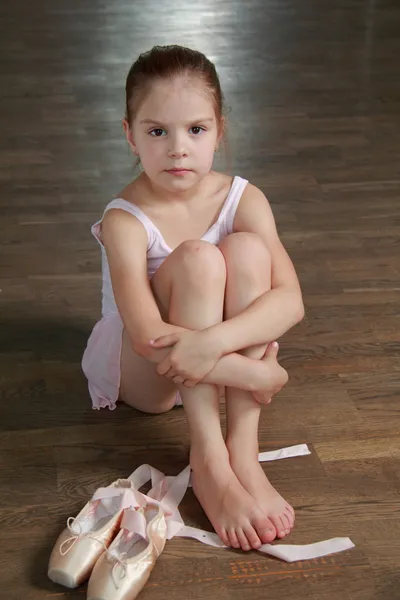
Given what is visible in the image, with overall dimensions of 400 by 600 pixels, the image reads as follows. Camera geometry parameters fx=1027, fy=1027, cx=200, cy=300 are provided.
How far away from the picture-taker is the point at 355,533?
169 cm

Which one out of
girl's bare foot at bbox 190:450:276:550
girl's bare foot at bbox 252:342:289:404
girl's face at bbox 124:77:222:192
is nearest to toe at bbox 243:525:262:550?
girl's bare foot at bbox 190:450:276:550

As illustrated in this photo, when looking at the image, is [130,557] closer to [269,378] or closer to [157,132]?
[269,378]

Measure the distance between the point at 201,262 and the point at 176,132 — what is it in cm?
22

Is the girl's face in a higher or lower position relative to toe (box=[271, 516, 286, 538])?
higher

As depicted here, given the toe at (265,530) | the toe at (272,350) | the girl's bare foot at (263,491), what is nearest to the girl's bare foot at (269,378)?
the toe at (272,350)

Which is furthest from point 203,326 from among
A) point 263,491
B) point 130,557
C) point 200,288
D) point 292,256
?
point 292,256

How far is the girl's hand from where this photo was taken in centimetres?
169

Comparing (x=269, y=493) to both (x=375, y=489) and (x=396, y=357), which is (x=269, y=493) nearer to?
(x=375, y=489)

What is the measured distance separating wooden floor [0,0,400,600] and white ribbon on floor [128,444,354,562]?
0.02 metres

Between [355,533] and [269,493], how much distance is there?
A: 16 cm

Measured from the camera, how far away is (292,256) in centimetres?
262

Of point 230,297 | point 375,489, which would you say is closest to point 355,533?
point 375,489

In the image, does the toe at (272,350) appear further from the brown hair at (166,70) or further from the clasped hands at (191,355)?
the brown hair at (166,70)

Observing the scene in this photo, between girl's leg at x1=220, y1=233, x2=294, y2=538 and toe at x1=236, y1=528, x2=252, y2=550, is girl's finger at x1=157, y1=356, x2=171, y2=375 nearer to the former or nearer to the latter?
girl's leg at x1=220, y1=233, x2=294, y2=538
